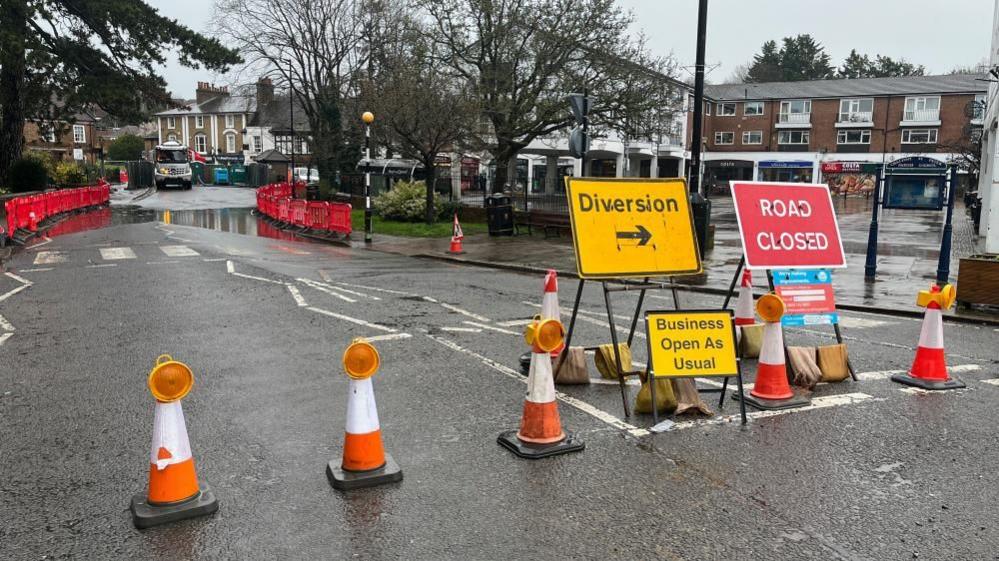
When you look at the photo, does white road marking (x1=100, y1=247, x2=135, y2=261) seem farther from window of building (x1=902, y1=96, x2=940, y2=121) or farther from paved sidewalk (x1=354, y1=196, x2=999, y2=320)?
window of building (x1=902, y1=96, x2=940, y2=121)

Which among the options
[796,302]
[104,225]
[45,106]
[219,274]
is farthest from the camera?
[45,106]

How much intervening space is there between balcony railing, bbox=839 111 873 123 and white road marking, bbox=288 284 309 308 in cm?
6763

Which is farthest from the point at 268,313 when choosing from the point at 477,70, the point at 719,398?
the point at 477,70

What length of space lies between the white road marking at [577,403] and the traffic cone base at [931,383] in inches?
117

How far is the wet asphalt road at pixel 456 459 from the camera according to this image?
3809mm

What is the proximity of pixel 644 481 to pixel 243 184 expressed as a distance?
219 feet

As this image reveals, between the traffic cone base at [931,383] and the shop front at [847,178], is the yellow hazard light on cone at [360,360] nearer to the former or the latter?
the traffic cone base at [931,383]

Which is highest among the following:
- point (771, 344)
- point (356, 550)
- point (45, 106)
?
point (45, 106)

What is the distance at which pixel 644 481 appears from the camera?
4.56 m

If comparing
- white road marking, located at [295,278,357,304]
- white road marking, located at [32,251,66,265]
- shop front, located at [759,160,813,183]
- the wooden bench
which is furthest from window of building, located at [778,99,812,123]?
white road marking, located at [32,251,66,265]

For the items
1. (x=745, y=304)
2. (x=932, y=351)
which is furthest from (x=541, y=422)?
(x=932, y=351)

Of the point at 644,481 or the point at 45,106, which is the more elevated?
the point at 45,106

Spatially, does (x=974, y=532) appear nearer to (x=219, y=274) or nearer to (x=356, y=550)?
(x=356, y=550)

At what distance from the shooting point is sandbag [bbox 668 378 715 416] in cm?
582
